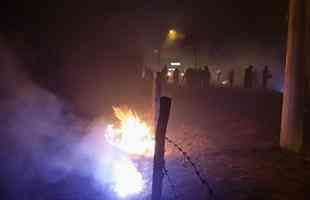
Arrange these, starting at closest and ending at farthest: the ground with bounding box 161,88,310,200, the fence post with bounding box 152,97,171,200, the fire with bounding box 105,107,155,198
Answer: the fence post with bounding box 152,97,171,200
the ground with bounding box 161,88,310,200
the fire with bounding box 105,107,155,198

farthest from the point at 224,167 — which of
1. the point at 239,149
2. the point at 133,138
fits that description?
the point at 133,138

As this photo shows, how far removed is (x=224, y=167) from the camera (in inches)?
345

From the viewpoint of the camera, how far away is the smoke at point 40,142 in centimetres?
994

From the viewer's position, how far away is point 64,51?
19.3m

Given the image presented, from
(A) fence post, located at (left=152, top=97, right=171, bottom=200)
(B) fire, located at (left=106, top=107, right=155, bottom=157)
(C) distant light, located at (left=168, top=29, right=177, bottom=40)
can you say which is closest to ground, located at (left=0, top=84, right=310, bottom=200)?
(B) fire, located at (left=106, top=107, right=155, bottom=157)

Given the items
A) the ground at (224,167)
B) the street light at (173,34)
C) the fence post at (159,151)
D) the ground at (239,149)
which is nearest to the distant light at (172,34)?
the street light at (173,34)

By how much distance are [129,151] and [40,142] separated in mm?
3561

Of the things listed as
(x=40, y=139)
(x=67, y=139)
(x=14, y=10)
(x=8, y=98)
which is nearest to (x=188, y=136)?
(x=67, y=139)

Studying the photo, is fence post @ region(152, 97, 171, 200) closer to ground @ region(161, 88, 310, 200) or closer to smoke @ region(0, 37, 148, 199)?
ground @ region(161, 88, 310, 200)

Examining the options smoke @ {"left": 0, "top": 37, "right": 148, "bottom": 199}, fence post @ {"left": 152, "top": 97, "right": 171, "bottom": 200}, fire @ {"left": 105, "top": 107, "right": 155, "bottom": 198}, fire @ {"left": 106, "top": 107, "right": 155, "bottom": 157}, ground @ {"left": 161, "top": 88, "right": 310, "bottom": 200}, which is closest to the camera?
fence post @ {"left": 152, "top": 97, "right": 171, "bottom": 200}

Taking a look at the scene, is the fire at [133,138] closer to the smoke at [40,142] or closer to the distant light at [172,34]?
the smoke at [40,142]

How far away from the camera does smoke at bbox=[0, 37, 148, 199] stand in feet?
32.6

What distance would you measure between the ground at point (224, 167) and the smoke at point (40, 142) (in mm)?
73

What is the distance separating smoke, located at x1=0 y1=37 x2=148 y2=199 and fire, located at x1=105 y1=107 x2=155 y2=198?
9.1 inches
